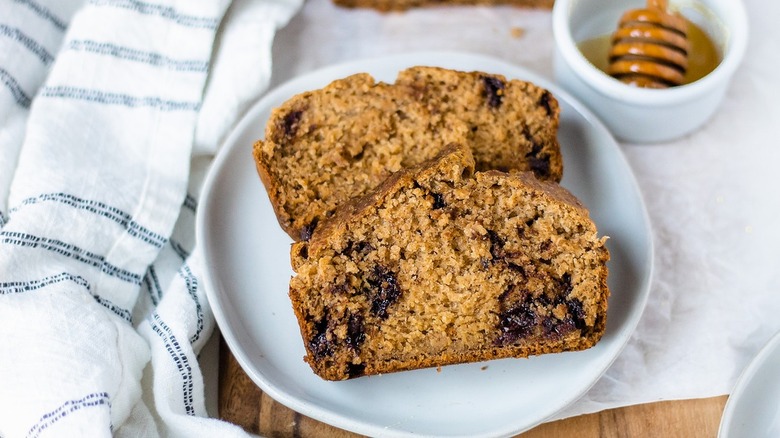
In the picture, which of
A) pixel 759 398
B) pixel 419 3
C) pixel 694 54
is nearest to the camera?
pixel 759 398

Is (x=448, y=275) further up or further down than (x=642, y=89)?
further down

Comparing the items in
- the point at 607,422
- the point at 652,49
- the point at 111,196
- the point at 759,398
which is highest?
the point at 652,49

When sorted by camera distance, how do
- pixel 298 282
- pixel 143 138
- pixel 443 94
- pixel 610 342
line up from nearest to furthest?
pixel 298 282 → pixel 610 342 → pixel 443 94 → pixel 143 138

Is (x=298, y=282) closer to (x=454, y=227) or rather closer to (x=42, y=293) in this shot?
(x=454, y=227)

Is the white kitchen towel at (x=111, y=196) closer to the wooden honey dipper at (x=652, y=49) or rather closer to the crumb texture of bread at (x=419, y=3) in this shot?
the crumb texture of bread at (x=419, y=3)

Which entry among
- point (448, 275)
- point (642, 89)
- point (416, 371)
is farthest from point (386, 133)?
point (642, 89)

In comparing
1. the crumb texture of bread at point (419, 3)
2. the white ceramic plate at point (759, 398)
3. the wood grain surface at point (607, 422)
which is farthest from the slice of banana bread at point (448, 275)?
the crumb texture of bread at point (419, 3)

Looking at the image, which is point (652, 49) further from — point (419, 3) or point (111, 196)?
point (111, 196)

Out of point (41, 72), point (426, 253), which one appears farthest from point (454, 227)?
point (41, 72)
